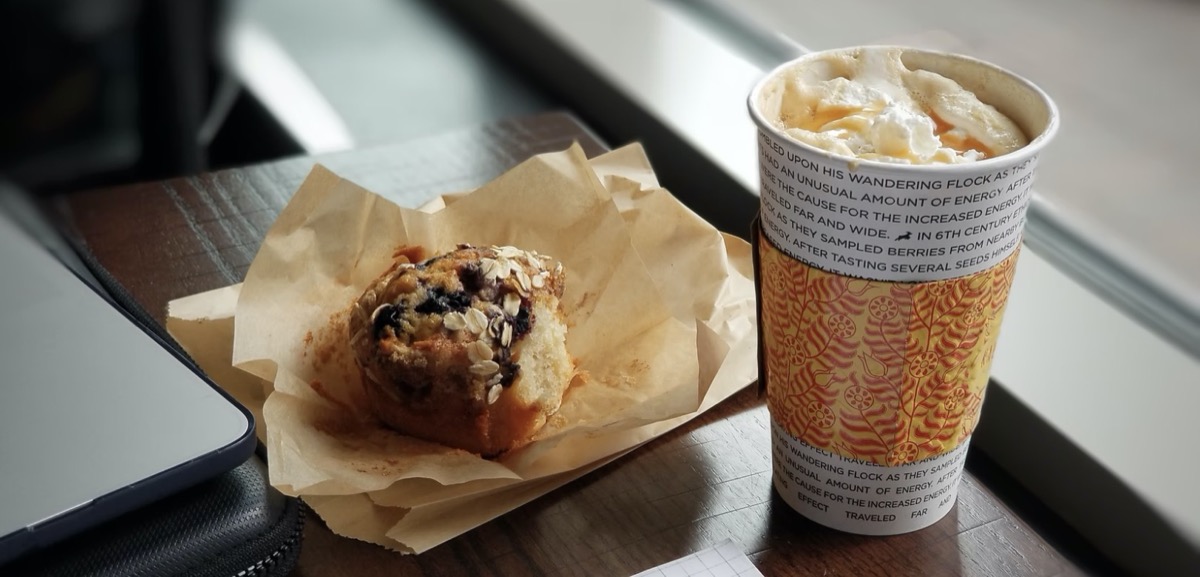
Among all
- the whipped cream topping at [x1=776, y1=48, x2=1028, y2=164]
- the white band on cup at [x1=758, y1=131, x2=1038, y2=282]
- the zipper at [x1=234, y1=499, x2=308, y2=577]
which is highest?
the whipped cream topping at [x1=776, y1=48, x2=1028, y2=164]

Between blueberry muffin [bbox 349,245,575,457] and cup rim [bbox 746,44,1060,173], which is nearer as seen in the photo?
cup rim [bbox 746,44,1060,173]

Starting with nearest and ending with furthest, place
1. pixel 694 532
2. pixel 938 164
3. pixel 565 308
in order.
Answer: pixel 938 164, pixel 694 532, pixel 565 308

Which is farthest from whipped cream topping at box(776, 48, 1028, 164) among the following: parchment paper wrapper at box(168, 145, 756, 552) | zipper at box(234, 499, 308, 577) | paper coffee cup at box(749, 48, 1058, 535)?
zipper at box(234, 499, 308, 577)

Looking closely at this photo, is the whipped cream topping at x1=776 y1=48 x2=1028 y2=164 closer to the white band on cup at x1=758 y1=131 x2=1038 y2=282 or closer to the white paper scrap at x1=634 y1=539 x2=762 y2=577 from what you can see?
the white band on cup at x1=758 y1=131 x2=1038 y2=282

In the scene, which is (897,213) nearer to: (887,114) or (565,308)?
(887,114)

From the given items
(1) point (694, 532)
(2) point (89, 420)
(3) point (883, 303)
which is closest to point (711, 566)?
(1) point (694, 532)

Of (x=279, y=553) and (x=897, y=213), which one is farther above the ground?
(x=897, y=213)
